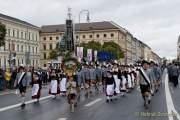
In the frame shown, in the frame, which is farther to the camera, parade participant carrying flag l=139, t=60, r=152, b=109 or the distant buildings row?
the distant buildings row

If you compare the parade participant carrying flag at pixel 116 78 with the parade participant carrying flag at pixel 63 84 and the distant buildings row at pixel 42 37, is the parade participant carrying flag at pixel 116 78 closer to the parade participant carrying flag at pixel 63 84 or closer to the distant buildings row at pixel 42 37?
the parade participant carrying flag at pixel 63 84

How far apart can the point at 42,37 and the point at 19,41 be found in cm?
3438

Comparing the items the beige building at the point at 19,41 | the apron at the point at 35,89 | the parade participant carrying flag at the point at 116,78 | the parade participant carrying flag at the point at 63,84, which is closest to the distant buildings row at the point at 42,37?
the beige building at the point at 19,41

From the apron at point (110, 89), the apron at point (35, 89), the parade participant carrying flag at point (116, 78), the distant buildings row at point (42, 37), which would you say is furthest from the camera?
the distant buildings row at point (42, 37)

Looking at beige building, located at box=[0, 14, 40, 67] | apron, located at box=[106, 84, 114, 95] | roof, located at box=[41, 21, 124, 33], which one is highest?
roof, located at box=[41, 21, 124, 33]

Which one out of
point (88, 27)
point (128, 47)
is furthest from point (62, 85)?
point (128, 47)

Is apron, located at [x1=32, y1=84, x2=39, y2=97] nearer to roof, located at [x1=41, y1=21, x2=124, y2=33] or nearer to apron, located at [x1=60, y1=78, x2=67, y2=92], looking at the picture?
apron, located at [x1=60, y1=78, x2=67, y2=92]

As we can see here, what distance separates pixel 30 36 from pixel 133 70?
9768 cm

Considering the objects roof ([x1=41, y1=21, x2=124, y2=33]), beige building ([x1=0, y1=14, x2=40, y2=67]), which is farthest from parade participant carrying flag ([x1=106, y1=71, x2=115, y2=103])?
roof ([x1=41, y1=21, x2=124, y2=33])

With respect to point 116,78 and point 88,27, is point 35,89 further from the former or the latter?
point 88,27

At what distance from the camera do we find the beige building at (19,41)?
106081 millimetres

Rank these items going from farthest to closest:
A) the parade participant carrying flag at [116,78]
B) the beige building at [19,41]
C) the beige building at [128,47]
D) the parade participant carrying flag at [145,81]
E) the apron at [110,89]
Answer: the beige building at [128,47], the beige building at [19,41], the parade participant carrying flag at [116,78], the apron at [110,89], the parade participant carrying flag at [145,81]

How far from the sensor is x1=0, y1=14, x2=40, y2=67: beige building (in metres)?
106

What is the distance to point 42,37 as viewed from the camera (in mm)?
152375
